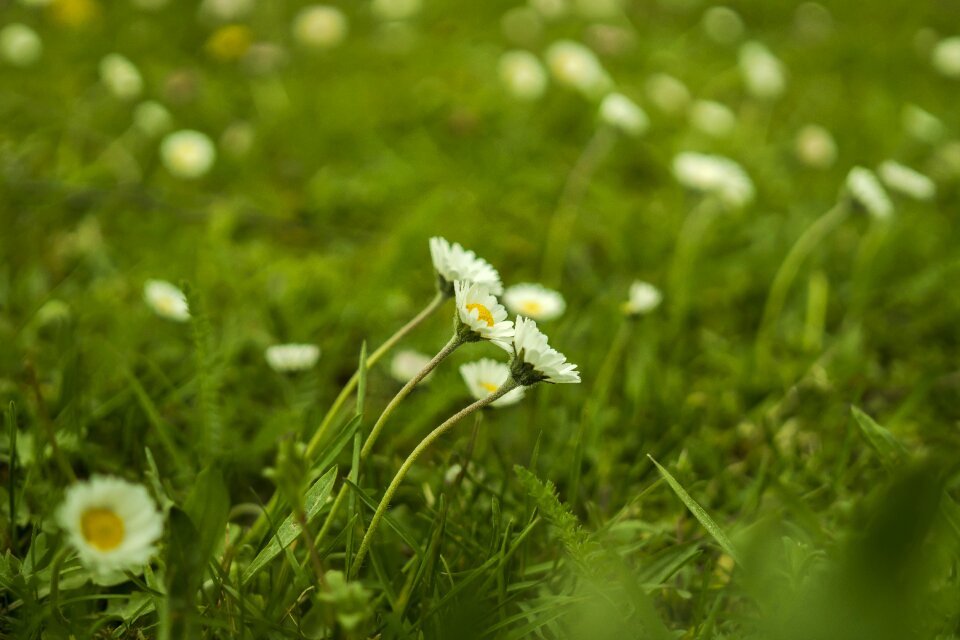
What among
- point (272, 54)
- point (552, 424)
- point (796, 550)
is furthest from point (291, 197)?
point (796, 550)

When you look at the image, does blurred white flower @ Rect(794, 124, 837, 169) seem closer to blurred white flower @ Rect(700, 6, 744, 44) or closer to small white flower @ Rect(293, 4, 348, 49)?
blurred white flower @ Rect(700, 6, 744, 44)

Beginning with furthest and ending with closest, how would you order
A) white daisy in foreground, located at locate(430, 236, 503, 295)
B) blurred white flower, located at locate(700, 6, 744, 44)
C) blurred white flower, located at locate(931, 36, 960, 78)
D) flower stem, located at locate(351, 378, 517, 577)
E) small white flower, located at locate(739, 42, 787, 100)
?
blurred white flower, located at locate(700, 6, 744, 44) < blurred white flower, located at locate(931, 36, 960, 78) < small white flower, located at locate(739, 42, 787, 100) < white daisy in foreground, located at locate(430, 236, 503, 295) < flower stem, located at locate(351, 378, 517, 577)

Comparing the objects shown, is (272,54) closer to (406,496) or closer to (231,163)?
(231,163)

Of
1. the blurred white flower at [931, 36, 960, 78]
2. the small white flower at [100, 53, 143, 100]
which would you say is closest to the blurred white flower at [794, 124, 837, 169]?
the blurred white flower at [931, 36, 960, 78]

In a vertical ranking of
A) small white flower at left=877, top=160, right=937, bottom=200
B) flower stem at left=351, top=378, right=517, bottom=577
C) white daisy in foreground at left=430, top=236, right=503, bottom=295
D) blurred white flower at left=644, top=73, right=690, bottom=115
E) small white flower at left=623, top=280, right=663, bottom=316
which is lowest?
blurred white flower at left=644, top=73, right=690, bottom=115

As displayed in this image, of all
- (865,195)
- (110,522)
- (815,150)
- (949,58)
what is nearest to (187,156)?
(110,522)

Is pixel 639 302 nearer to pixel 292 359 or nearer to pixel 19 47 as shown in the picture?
pixel 292 359
